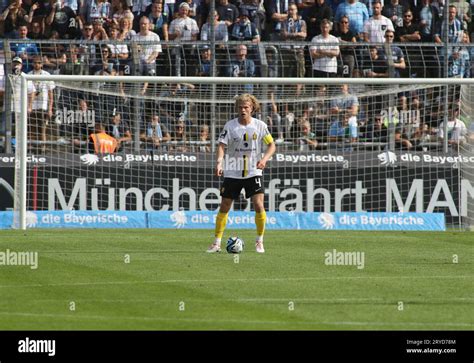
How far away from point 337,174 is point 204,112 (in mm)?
3293

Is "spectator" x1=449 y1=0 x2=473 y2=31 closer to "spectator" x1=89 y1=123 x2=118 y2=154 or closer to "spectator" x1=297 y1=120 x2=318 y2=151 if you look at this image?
"spectator" x1=297 y1=120 x2=318 y2=151

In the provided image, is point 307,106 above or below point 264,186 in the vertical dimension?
above

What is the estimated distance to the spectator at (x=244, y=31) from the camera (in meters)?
27.2

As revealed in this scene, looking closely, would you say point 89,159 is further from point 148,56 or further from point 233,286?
point 233,286

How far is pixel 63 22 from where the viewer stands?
27.4 m

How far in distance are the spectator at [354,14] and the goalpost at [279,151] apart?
3.14m

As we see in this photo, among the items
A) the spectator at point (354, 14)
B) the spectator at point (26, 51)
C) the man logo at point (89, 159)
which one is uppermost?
the spectator at point (354, 14)

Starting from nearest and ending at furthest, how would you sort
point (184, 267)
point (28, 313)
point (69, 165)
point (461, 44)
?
point (28, 313)
point (184, 267)
point (69, 165)
point (461, 44)

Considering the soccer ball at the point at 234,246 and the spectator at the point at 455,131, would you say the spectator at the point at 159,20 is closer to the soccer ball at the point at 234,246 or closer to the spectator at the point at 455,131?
the spectator at the point at 455,131

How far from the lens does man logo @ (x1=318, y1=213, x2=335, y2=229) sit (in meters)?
23.8

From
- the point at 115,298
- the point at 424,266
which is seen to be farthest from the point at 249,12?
the point at 115,298

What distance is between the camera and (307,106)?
2505cm

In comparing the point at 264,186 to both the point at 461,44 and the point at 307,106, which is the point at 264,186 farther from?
the point at 461,44

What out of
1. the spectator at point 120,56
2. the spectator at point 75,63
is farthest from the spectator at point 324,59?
the spectator at point 75,63
